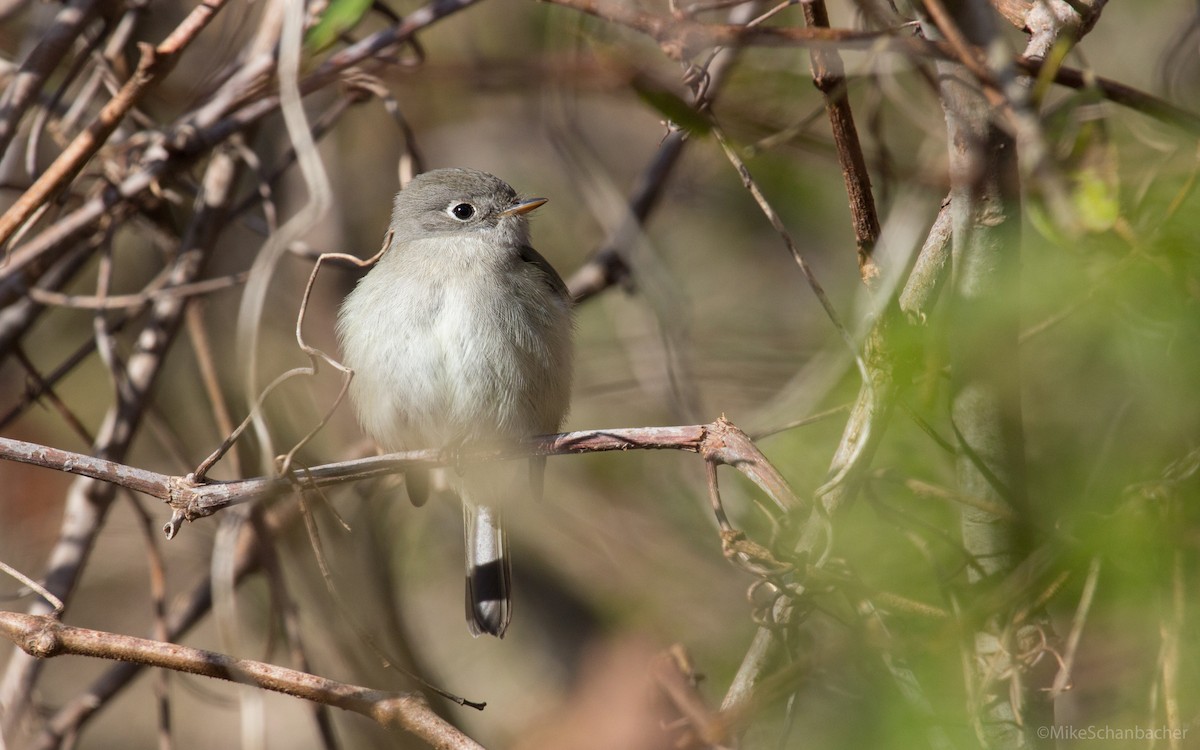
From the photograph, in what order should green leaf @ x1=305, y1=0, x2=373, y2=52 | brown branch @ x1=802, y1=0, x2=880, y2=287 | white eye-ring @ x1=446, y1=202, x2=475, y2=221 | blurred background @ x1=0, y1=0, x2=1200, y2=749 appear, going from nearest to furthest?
1. blurred background @ x1=0, y1=0, x2=1200, y2=749
2. brown branch @ x1=802, y1=0, x2=880, y2=287
3. green leaf @ x1=305, y1=0, x2=373, y2=52
4. white eye-ring @ x1=446, y1=202, x2=475, y2=221

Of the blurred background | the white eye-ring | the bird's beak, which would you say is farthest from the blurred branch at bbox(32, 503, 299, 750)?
the bird's beak

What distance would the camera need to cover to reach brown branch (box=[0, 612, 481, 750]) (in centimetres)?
214

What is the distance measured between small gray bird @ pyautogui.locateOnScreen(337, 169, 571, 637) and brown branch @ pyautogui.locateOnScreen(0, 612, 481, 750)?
4.32ft

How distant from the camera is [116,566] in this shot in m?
6.24

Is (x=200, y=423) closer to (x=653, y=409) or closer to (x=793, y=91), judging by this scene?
(x=653, y=409)

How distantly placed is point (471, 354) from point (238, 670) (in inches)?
69.8

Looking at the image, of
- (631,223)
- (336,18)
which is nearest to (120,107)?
(336,18)

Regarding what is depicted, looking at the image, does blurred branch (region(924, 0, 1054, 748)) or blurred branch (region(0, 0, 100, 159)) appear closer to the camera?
blurred branch (region(924, 0, 1054, 748))

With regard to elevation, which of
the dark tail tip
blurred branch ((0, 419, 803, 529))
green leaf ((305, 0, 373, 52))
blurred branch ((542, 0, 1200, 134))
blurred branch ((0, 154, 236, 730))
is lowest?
the dark tail tip

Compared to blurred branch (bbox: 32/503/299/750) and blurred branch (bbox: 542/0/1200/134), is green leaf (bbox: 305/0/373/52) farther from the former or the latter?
blurred branch (bbox: 32/503/299/750)

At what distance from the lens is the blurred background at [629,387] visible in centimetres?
170

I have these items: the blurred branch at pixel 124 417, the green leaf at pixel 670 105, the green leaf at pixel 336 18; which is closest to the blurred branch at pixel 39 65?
the blurred branch at pixel 124 417

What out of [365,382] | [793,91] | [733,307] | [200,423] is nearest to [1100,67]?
[733,307]

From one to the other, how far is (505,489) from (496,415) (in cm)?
61
